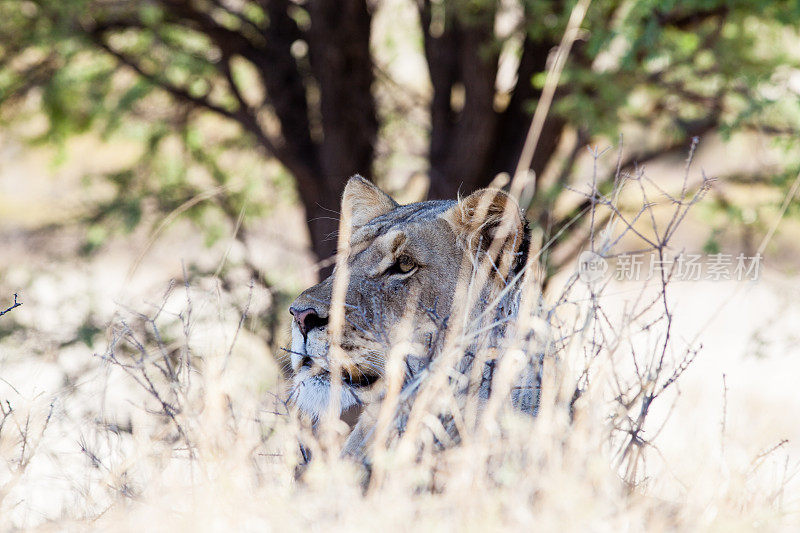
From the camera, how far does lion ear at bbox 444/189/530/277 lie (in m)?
3.87

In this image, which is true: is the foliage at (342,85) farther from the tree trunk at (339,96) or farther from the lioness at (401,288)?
the lioness at (401,288)

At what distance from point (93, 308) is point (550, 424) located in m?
7.83

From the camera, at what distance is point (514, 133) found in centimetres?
938

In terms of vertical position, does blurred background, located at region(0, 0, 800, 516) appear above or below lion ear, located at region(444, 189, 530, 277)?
above

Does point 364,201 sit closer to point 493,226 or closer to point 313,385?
point 493,226

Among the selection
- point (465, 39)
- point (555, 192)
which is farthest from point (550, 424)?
point (465, 39)

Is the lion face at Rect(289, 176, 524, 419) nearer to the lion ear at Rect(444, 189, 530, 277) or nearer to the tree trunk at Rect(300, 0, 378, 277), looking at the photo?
the lion ear at Rect(444, 189, 530, 277)

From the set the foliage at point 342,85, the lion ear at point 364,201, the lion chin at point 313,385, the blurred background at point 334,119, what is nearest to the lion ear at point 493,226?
the lion ear at point 364,201

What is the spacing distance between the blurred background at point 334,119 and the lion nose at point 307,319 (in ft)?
11.2

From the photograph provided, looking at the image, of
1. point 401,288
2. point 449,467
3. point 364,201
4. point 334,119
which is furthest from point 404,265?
point 334,119

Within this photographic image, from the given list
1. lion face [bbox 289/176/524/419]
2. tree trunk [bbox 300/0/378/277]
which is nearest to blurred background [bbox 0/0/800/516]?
tree trunk [bbox 300/0/378/277]

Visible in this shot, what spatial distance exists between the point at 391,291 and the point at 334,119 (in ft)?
17.9

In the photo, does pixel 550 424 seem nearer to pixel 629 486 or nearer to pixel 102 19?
pixel 629 486

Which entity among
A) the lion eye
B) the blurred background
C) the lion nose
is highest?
the blurred background
